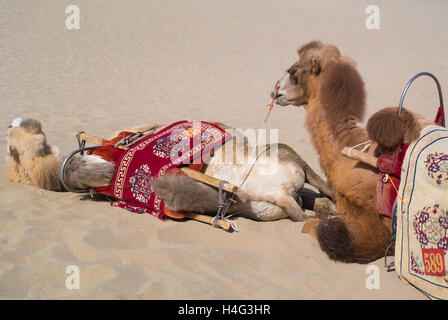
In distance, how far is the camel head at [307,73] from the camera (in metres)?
3.43

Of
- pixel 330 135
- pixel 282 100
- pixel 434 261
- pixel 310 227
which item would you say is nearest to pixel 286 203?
pixel 310 227

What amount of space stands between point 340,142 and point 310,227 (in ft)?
2.39

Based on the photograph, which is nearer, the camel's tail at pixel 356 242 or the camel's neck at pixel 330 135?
the camel's tail at pixel 356 242

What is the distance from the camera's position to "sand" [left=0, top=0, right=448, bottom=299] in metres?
2.70

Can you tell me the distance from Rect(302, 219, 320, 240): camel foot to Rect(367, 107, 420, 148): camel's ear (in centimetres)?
94

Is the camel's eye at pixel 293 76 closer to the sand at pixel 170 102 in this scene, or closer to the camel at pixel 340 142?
the camel at pixel 340 142

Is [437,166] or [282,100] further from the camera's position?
[282,100]

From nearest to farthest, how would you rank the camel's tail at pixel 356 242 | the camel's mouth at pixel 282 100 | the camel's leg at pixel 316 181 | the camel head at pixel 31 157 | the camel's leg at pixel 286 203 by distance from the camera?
the camel's tail at pixel 356 242, the camel's leg at pixel 286 203, the camel's mouth at pixel 282 100, the camel's leg at pixel 316 181, the camel head at pixel 31 157

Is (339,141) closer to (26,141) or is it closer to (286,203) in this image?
(286,203)

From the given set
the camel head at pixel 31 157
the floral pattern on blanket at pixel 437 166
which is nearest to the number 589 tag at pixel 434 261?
the floral pattern on blanket at pixel 437 166

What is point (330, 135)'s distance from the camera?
3.25 m

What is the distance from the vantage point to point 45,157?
4223 mm

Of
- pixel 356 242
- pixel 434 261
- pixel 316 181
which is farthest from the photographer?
pixel 316 181

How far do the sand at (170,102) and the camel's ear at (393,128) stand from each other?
3.01ft
